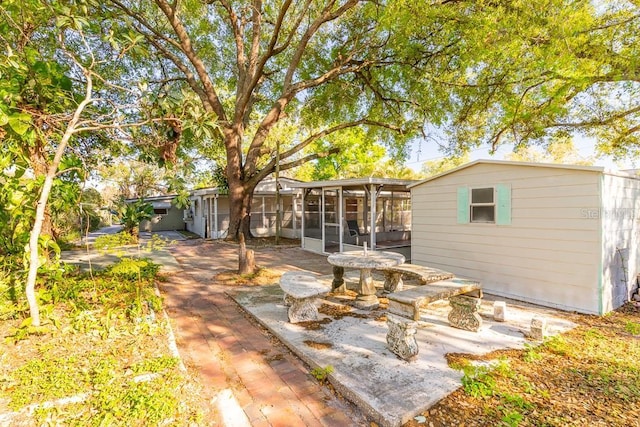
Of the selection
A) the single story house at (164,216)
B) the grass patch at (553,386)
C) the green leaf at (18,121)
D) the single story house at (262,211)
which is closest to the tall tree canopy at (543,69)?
the grass patch at (553,386)

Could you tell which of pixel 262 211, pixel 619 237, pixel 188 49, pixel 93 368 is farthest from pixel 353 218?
pixel 93 368

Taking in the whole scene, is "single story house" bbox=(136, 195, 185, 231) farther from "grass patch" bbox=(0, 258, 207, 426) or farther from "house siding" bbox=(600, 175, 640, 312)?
"house siding" bbox=(600, 175, 640, 312)

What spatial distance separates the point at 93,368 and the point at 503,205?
637cm

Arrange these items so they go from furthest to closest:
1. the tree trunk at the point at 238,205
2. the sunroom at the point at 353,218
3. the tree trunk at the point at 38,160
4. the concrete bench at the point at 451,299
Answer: the tree trunk at the point at 238,205 → the sunroom at the point at 353,218 → the tree trunk at the point at 38,160 → the concrete bench at the point at 451,299

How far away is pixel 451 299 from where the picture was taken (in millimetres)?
4117

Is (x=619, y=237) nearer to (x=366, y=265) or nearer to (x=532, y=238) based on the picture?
(x=532, y=238)

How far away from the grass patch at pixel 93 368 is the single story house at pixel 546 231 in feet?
17.8

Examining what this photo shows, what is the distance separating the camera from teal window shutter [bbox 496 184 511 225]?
5.46 meters

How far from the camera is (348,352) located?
132 inches

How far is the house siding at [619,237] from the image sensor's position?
453 centimetres

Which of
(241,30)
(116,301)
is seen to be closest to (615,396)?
(116,301)

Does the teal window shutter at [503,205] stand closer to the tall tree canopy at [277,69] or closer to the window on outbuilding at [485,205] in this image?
the window on outbuilding at [485,205]

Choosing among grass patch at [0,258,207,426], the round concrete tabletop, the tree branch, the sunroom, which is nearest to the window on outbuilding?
the round concrete tabletop

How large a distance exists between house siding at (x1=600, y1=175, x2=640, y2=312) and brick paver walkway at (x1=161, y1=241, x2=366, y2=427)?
4709mm
